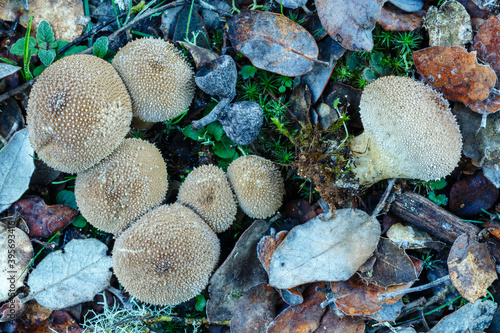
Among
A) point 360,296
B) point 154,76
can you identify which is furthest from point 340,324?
point 154,76

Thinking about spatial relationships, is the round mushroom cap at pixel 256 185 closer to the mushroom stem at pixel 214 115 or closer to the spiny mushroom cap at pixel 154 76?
the mushroom stem at pixel 214 115

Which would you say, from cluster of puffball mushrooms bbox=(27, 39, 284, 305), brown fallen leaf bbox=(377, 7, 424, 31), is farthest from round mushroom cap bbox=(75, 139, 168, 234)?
brown fallen leaf bbox=(377, 7, 424, 31)

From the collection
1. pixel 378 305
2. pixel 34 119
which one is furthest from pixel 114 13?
pixel 378 305

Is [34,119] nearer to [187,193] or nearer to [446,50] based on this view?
[187,193]

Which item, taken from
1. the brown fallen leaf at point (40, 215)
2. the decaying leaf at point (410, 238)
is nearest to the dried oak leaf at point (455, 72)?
the decaying leaf at point (410, 238)

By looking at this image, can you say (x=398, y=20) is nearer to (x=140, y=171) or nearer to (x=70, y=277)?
(x=140, y=171)
